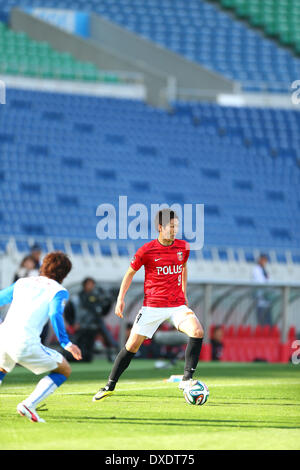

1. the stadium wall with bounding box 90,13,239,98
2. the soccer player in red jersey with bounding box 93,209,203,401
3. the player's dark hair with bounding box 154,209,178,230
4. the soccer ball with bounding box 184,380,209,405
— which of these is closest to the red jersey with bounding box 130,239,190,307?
the soccer player in red jersey with bounding box 93,209,203,401

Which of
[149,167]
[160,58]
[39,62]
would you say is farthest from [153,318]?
[160,58]

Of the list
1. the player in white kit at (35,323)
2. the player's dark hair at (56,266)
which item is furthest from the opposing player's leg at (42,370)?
the player's dark hair at (56,266)

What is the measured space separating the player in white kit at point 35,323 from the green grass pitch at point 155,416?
0.40 meters

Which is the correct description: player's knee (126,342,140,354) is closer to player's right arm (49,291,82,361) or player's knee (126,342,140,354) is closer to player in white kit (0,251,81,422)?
player in white kit (0,251,81,422)

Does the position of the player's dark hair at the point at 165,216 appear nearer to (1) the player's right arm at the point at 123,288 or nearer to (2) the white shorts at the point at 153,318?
(1) the player's right arm at the point at 123,288

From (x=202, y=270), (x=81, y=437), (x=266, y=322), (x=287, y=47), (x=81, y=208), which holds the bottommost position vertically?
(x=81, y=437)

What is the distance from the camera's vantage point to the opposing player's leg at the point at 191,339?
9.96 metres

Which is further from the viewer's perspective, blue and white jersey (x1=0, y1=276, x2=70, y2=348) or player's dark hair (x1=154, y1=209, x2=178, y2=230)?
Result: player's dark hair (x1=154, y1=209, x2=178, y2=230)

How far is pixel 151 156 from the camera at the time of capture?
97.7ft

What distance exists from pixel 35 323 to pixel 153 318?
233 cm

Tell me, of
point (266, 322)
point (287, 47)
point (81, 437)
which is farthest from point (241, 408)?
point (287, 47)

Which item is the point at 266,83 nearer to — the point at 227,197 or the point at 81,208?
the point at 227,197

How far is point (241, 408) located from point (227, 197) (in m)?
19.5

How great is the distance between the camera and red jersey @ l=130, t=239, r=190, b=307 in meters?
10.1
